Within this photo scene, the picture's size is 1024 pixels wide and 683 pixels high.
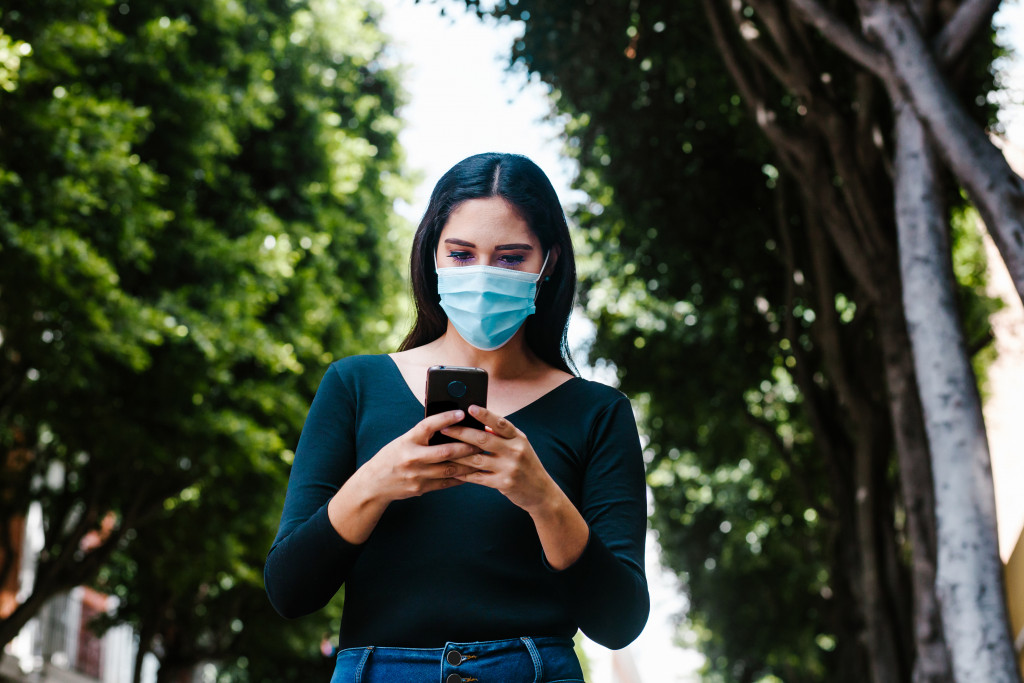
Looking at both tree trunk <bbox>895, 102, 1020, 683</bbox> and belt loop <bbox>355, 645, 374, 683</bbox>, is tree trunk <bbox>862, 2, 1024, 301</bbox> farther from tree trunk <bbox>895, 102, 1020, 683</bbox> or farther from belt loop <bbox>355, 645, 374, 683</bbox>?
belt loop <bbox>355, 645, 374, 683</bbox>

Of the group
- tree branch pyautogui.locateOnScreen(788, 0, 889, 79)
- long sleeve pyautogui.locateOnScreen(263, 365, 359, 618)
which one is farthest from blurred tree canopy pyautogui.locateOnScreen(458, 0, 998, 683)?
long sleeve pyautogui.locateOnScreen(263, 365, 359, 618)

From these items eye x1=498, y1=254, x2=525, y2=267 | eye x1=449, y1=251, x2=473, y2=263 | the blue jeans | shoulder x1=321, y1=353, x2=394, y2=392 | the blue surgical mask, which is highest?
eye x1=449, y1=251, x2=473, y2=263

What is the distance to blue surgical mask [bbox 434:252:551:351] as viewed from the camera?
2.09 m

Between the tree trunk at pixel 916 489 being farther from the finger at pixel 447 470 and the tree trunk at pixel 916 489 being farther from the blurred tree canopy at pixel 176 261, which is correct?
the blurred tree canopy at pixel 176 261

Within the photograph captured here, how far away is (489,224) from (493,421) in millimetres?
549

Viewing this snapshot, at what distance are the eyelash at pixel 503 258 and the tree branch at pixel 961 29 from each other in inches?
210

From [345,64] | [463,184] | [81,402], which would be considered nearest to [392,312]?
[345,64]

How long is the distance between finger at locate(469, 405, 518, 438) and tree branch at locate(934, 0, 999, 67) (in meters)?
5.79

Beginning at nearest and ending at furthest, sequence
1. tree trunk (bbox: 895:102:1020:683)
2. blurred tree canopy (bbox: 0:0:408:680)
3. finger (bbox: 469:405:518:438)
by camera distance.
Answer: finger (bbox: 469:405:518:438), tree trunk (bbox: 895:102:1020:683), blurred tree canopy (bbox: 0:0:408:680)

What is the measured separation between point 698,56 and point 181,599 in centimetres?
1495

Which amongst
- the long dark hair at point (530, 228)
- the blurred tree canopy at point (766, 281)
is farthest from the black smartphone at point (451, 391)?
the blurred tree canopy at point (766, 281)

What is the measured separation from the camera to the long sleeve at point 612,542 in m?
1.86

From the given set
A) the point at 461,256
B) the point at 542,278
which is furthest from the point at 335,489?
the point at 542,278

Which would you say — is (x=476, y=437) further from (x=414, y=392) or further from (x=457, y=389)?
(x=414, y=392)
